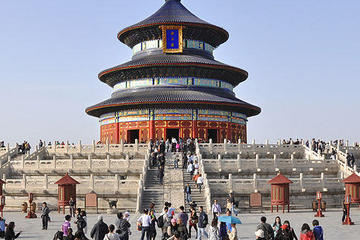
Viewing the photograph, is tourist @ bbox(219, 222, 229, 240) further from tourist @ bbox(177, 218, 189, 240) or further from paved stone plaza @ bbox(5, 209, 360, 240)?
paved stone plaza @ bbox(5, 209, 360, 240)

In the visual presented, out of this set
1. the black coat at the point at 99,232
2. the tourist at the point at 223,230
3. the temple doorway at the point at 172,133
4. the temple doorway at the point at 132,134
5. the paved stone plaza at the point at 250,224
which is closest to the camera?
the black coat at the point at 99,232

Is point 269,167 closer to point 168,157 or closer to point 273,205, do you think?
point 273,205

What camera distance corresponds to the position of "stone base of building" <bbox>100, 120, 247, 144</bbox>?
184 feet

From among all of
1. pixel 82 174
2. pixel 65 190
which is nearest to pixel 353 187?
pixel 65 190

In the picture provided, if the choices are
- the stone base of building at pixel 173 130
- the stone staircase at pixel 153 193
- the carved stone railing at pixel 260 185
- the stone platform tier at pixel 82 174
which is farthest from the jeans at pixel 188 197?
the stone base of building at pixel 173 130

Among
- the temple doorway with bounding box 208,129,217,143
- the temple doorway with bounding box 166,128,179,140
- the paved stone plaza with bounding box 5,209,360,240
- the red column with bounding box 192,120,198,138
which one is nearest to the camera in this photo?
Result: the paved stone plaza with bounding box 5,209,360,240

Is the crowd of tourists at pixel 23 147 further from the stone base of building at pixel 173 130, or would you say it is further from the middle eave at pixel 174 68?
the middle eave at pixel 174 68

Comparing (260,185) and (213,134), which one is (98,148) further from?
(213,134)

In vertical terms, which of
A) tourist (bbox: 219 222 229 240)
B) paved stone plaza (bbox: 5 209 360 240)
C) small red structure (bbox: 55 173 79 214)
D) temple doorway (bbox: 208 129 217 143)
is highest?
temple doorway (bbox: 208 129 217 143)

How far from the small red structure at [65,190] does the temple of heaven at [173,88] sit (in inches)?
918

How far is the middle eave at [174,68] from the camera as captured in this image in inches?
2238

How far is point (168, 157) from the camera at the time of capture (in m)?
41.9

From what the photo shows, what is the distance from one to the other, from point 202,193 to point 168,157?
9.22 meters

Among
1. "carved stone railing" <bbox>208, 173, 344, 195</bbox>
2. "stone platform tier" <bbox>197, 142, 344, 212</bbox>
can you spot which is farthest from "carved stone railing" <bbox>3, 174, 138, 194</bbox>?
"carved stone railing" <bbox>208, 173, 344, 195</bbox>
